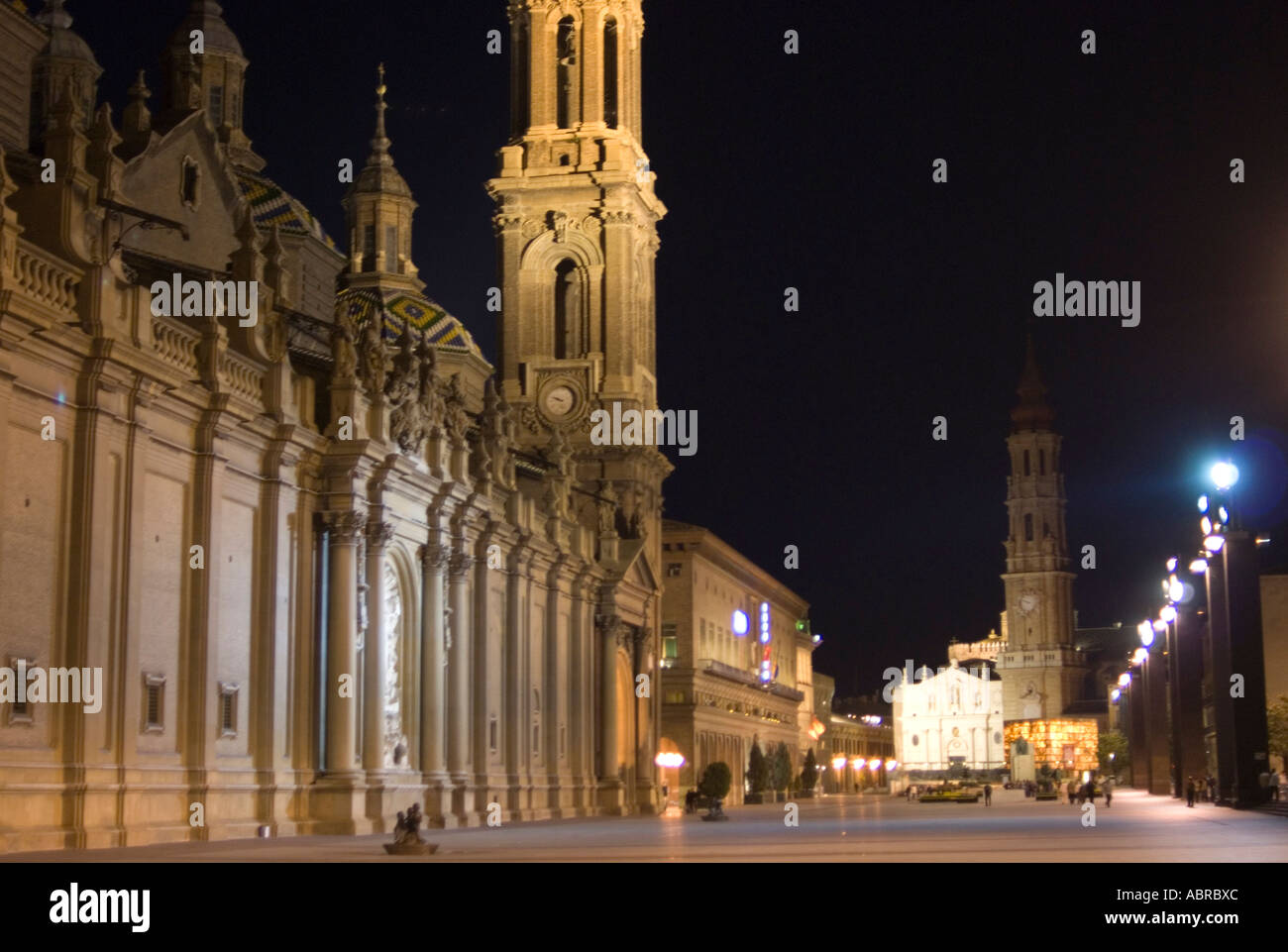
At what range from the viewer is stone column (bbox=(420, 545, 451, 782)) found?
51.3m

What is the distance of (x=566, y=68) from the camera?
86.5 metres

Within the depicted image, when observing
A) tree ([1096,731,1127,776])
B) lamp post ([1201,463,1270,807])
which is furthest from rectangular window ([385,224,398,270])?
tree ([1096,731,1127,776])

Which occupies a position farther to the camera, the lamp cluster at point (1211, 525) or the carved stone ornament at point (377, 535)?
the lamp cluster at point (1211, 525)

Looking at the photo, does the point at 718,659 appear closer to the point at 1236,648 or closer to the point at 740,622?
the point at 740,622

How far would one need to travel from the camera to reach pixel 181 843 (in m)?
35.0

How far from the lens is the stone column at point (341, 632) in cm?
4372

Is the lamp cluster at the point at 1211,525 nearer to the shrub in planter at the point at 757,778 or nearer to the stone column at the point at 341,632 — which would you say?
the shrub in planter at the point at 757,778

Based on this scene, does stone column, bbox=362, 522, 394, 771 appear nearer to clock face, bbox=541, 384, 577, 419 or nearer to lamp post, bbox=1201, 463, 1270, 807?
lamp post, bbox=1201, 463, 1270, 807

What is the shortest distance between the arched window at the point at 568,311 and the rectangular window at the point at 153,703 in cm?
5027

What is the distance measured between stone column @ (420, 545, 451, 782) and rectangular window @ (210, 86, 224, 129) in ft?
70.1

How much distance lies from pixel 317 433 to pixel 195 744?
9234 mm

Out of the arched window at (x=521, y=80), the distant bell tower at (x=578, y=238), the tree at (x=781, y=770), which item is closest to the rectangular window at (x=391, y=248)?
the distant bell tower at (x=578, y=238)

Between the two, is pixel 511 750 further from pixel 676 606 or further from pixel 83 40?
pixel 676 606
